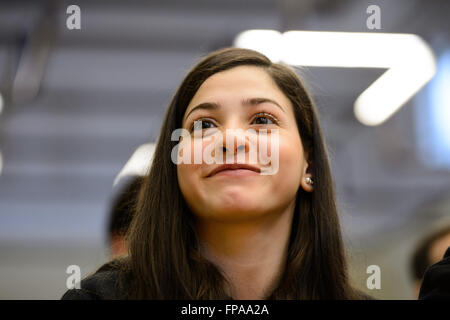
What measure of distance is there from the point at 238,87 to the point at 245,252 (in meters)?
0.24

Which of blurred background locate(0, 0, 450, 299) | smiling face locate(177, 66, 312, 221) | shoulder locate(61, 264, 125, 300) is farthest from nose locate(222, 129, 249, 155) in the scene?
blurred background locate(0, 0, 450, 299)

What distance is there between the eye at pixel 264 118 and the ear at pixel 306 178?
0.38ft

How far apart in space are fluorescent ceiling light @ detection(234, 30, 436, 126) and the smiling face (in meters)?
0.30

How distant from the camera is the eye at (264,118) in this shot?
2.82 feet

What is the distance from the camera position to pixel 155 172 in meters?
0.94

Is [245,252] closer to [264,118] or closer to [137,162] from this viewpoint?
[264,118]

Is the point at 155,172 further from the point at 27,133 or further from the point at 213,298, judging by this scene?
the point at 27,133

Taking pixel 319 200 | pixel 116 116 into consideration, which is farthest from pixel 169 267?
pixel 116 116

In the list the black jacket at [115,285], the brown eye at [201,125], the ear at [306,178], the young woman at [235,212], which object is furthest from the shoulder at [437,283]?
the brown eye at [201,125]

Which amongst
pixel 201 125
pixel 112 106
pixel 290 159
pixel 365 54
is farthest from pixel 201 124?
pixel 112 106

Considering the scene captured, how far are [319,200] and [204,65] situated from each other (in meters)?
0.28

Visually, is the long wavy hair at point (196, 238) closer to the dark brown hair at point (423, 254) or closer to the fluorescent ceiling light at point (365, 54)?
the fluorescent ceiling light at point (365, 54)

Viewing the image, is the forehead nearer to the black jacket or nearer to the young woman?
the young woman

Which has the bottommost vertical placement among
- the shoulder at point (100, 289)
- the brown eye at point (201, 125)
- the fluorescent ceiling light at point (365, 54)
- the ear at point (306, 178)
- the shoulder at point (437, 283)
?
the shoulder at point (437, 283)
